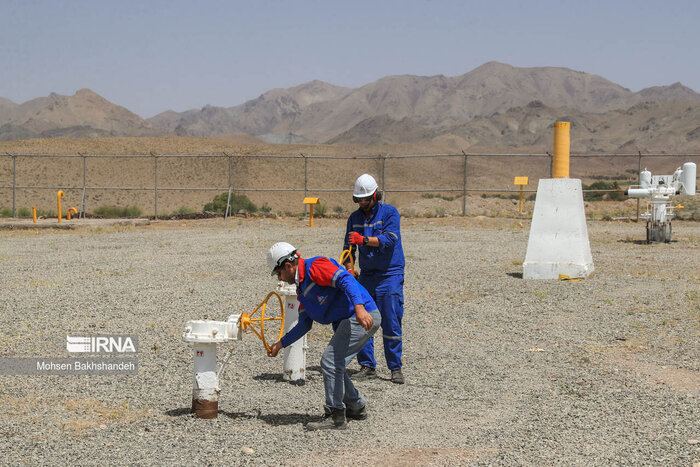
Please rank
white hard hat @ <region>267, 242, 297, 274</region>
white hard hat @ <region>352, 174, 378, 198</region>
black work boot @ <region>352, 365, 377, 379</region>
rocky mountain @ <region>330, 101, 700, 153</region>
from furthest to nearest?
1. rocky mountain @ <region>330, 101, 700, 153</region>
2. black work boot @ <region>352, 365, 377, 379</region>
3. white hard hat @ <region>352, 174, 378, 198</region>
4. white hard hat @ <region>267, 242, 297, 274</region>

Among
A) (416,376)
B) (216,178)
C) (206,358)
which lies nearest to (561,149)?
(416,376)

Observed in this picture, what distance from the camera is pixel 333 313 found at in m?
6.46

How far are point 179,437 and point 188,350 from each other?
3.09 m

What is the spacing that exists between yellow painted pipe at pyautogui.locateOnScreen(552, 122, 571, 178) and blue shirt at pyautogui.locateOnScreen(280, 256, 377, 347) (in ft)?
28.8

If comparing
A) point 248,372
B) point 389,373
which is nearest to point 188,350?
point 248,372

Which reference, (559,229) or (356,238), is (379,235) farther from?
(559,229)

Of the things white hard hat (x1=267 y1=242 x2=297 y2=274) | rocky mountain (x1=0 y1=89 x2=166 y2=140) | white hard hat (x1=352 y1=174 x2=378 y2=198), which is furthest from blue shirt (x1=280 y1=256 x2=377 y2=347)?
rocky mountain (x1=0 y1=89 x2=166 y2=140)

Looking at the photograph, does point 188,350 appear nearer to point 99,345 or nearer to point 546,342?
point 99,345

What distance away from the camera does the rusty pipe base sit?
262 inches

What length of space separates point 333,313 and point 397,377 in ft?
5.94

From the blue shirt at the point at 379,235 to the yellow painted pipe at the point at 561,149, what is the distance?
7222 mm

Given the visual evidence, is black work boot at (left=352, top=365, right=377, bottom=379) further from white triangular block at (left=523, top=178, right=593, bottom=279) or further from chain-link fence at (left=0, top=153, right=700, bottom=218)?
chain-link fence at (left=0, top=153, right=700, bottom=218)

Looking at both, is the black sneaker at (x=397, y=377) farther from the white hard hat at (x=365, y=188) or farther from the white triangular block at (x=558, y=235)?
the white triangular block at (x=558, y=235)

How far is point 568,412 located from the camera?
23.0 feet
